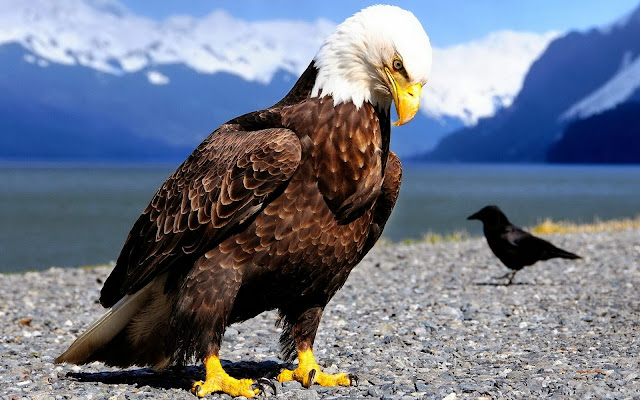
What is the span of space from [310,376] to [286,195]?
4.78ft

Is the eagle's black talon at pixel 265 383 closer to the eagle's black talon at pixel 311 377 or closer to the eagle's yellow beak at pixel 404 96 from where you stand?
the eagle's black talon at pixel 311 377

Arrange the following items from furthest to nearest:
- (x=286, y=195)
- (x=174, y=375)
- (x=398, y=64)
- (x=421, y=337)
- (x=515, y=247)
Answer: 1. (x=515, y=247)
2. (x=421, y=337)
3. (x=174, y=375)
4. (x=286, y=195)
5. (x=398, y=64)

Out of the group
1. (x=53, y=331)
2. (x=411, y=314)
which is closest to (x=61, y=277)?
(x=53, y=331)

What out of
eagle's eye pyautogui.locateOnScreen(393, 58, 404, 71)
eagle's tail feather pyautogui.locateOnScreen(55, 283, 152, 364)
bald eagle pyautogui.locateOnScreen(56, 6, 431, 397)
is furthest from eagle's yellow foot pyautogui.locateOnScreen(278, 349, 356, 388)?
Answer: eagle's eye pyautogui.locateOnScreen(393, 58, 404, 71)

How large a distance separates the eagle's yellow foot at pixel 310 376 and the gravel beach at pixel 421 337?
9cm

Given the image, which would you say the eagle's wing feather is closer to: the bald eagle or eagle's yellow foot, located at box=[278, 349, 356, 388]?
the bald eagle

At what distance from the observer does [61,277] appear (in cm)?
1344

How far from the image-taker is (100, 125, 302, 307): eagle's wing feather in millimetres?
5035

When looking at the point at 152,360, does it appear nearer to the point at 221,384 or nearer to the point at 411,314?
the point at 221,384

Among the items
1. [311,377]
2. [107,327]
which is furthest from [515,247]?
[107,327]

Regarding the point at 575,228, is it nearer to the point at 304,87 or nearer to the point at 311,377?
the point at 311,377

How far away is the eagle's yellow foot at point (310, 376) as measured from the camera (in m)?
5.83

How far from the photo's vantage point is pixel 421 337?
7891 millimetres

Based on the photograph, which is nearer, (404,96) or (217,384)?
(404,96)
